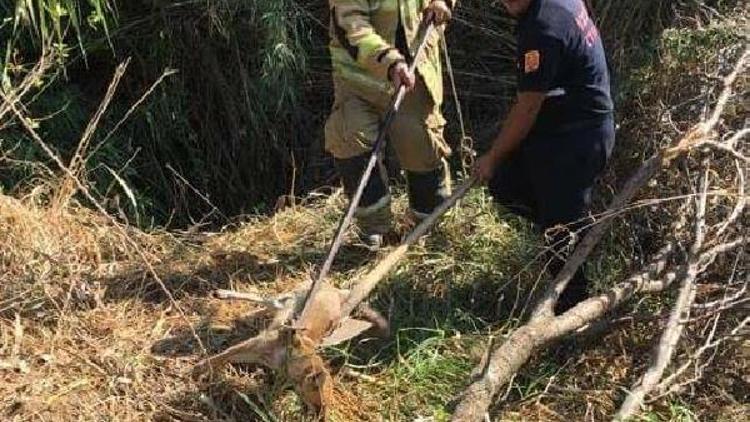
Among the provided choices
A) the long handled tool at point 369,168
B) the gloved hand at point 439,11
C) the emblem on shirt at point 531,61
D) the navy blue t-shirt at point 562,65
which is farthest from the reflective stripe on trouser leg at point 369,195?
the emblem on shirt at point 531,61

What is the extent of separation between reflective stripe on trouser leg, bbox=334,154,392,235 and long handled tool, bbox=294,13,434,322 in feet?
0.99

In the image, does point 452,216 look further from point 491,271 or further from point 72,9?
point 72,9

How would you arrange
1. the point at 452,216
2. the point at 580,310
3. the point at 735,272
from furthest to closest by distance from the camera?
the point at 452,216
the point at 735,272
the point at 580,310

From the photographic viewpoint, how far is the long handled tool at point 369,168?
3.03 meters

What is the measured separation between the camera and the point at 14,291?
12.2ft

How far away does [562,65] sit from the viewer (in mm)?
3260

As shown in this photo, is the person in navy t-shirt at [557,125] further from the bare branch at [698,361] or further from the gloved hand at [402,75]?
the bare branch at [698,361]

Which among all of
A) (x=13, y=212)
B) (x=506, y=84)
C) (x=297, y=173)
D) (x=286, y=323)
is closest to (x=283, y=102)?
(x=297, y=173)

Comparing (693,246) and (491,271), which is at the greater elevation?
(693,246)

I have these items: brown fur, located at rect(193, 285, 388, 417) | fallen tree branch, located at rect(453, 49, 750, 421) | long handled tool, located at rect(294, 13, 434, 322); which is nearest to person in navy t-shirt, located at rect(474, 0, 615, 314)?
fallen tree branch, located at rect(453, 49, 750, 421)

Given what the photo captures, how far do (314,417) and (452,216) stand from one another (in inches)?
57.0

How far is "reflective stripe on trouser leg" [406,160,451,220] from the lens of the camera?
4.07 meters

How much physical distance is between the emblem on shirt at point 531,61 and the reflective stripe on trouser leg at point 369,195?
0.98m

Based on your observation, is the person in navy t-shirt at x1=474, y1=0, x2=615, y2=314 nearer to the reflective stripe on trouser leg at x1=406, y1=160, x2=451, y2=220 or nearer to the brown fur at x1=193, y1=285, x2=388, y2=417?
the reflective stripe on trouser leg at x1=406, y1=160, x2=451, y2=220
